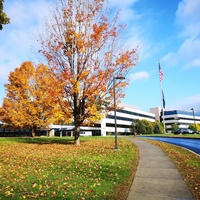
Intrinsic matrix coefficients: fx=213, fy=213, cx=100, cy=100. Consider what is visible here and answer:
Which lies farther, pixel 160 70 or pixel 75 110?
pixel 160 70

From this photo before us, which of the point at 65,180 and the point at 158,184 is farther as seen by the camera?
the point at 65,180

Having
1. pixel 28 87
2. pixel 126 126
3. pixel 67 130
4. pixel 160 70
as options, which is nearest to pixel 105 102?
pixel 28 87

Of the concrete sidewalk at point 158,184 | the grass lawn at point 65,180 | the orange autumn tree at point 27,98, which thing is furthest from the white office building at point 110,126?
the concrete sidewalk at point 158,184

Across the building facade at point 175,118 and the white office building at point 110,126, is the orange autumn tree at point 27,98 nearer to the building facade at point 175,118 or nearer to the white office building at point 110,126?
the white office building at point 110,126

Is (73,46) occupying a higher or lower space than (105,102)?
higher

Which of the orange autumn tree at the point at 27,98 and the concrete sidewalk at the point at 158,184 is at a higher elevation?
the orange autumn tree at the point at 27,98

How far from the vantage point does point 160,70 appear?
52.0 meters

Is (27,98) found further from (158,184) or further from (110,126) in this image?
(110,126)

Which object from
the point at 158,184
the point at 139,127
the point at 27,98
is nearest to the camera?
the point at 158,184

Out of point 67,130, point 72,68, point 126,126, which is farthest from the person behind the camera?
point 126,126

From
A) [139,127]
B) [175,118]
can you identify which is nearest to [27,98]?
[139,127]

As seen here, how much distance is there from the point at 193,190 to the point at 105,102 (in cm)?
1283

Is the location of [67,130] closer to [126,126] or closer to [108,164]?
[126,126]

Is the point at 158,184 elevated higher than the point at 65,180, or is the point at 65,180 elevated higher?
the point at 65,180
